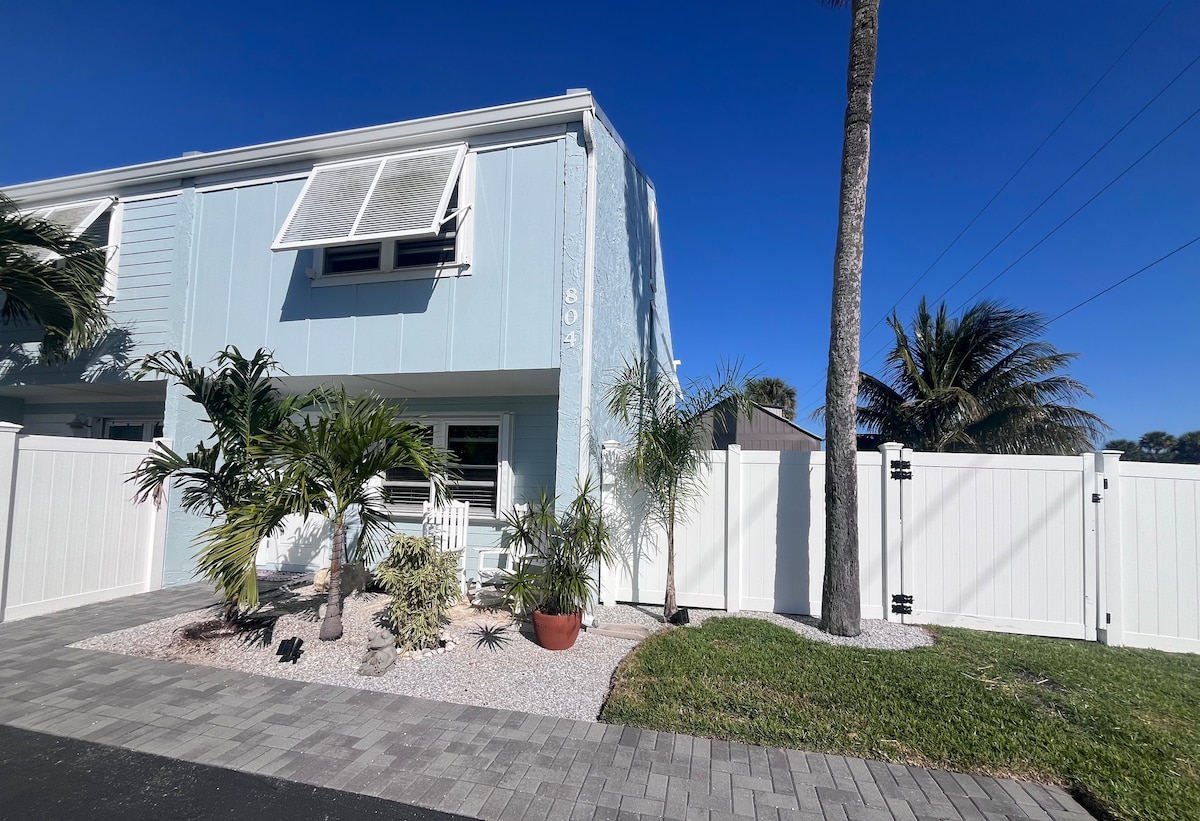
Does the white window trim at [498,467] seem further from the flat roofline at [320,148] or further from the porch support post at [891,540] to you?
the porch support post at [891,540]

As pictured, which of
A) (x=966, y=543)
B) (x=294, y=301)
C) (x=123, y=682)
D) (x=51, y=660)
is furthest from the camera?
(x=294, y=301)

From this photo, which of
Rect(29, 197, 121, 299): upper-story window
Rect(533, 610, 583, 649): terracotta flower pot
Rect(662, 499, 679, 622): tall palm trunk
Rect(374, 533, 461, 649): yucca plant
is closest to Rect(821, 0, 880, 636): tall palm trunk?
Rect(662, 499, 679, 622): tall palm trunk

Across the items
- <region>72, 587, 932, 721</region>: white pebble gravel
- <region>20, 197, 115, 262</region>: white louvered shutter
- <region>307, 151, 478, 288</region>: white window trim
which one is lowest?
<region>72, 587, 932, 721</region>: white pebble gravel

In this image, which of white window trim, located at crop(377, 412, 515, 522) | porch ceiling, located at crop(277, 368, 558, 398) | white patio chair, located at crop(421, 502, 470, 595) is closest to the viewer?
porch ceiling, located at crop(277, 368, 558, 398)

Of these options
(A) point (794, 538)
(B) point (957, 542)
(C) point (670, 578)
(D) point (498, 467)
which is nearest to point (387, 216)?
(D) point (498, 467)

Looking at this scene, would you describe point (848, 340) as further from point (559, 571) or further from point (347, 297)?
point (347, 297)

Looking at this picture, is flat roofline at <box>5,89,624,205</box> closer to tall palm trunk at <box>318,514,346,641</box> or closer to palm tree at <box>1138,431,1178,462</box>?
tall palm trunk at <box>318,514,346,641</box>

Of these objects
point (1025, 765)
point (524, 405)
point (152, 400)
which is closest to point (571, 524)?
point (524, 405)

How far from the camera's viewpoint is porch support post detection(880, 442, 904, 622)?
6.18 meters

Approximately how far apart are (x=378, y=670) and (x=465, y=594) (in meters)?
2.32

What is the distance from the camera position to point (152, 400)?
10164 millimetres

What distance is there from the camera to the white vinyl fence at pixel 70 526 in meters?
5.92

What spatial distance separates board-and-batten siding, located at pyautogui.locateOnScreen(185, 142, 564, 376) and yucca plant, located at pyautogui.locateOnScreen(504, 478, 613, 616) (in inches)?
73.1

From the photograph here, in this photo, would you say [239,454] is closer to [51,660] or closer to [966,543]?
[51,660]
